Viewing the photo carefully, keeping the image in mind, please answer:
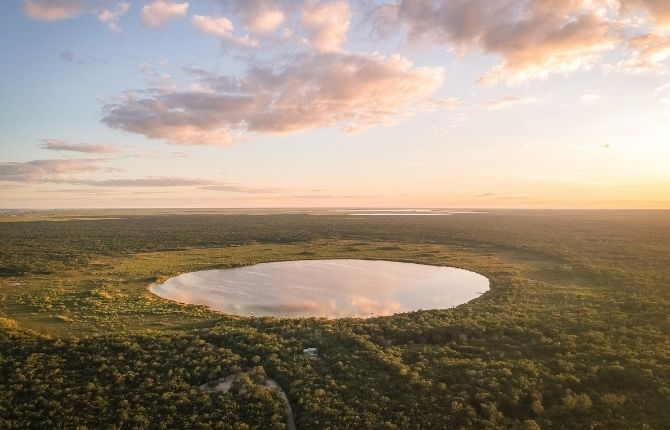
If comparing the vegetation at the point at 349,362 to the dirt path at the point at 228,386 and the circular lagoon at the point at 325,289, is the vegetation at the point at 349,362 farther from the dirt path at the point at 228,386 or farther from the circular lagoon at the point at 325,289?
the circular lagoon at the point at 325,289

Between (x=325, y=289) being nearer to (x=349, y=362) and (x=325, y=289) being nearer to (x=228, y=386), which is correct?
(x=349, y=362)

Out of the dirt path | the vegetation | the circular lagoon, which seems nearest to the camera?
the vegetation

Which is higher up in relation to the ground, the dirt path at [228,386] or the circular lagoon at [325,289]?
the circular lagoon at [325,289]

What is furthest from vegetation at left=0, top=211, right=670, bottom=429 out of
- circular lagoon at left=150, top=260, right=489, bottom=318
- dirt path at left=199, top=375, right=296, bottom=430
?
circular lagoon at left=150, top=260, right=489, bottom=318

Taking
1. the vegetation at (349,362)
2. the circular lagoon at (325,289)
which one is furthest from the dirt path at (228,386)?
the circular lagoon at (325,289)

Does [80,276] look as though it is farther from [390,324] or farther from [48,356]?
[390,324]

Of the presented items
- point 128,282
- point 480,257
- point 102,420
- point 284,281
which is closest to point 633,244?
point 480,257

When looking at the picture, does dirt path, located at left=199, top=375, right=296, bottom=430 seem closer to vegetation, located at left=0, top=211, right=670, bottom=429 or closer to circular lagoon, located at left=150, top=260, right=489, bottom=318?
vegetation, located at left=0, top=211, right=670, bottom=429

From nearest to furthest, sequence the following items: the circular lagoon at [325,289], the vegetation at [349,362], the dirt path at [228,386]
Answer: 1. the vegetation at [349,362]
2. the dirt path at [228,386]
3. the circular lagoon at [325,289]

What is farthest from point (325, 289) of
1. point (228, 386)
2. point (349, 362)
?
point (228, 386)
